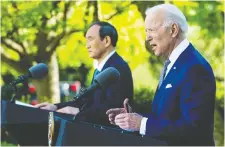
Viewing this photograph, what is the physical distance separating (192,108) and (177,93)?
0.15m

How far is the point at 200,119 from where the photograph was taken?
2.79 m

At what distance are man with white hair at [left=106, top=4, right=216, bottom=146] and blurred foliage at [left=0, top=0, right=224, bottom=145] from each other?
5936 mm

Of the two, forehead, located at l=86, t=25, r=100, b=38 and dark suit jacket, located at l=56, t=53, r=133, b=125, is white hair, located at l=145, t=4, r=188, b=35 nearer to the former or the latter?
dark suit jacket, located at l=56, t=53, r=133, b=125

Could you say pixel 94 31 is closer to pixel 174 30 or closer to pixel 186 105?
pixel 174 30

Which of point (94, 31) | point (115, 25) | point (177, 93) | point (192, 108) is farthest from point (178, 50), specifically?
point (115, 25)

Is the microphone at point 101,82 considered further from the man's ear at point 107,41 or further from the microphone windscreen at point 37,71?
the man's ear at point 107,41

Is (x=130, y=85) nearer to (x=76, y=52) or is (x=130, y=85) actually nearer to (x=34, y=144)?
(x=34, y=144)

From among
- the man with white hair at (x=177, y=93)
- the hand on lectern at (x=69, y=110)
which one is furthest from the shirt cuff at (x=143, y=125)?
the hand on lectern at (x=69, y=110)

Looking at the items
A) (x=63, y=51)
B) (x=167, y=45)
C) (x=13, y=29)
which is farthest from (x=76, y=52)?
(x=167, y=45)

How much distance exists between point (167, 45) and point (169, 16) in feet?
0.48

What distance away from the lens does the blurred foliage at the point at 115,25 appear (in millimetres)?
9734

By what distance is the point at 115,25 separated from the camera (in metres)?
10.3

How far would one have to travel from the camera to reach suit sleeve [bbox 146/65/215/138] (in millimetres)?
2777

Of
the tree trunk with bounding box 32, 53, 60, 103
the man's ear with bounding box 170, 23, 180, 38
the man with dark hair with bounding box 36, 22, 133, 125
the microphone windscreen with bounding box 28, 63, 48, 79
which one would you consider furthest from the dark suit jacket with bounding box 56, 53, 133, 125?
the tree trunk with bounding box 32, 53, 60, 103
